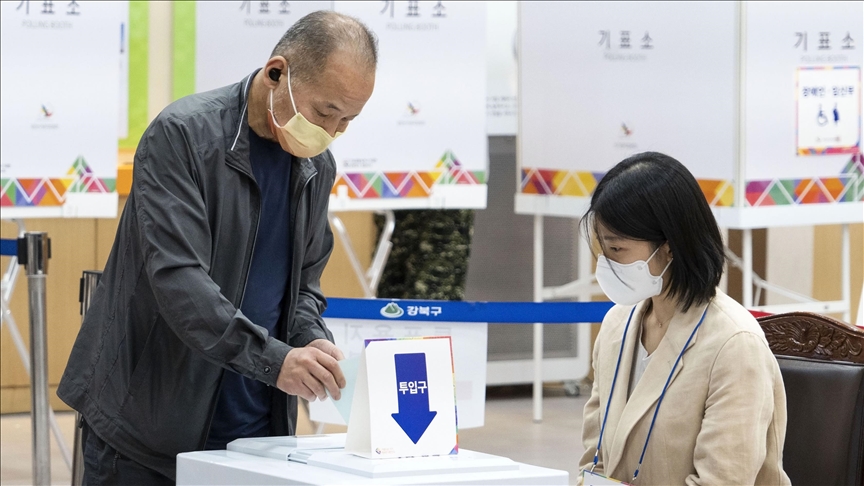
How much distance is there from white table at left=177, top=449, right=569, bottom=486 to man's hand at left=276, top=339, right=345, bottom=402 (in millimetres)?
107

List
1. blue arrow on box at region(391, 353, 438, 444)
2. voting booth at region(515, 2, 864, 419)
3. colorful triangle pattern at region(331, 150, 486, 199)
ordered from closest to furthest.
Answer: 1. blue arrow on box at region(391, 353, 438, 444)
2. voting booth at region(515, 2, 864, 419)
3. colorful triangle pattern at region(331, 150, 486, 199)

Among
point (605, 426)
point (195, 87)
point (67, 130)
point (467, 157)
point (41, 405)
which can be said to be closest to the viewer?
point (605, 426)

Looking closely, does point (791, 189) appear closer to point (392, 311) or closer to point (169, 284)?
point (392, 311)

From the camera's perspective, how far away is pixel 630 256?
2213 millimetres

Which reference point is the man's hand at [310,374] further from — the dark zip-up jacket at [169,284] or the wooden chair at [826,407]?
the wooden chair at [826,407]

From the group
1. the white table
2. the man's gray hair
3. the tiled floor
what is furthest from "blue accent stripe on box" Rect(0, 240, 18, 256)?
the white table

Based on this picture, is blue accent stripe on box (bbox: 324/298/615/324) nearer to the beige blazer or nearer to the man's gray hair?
the beige blazer

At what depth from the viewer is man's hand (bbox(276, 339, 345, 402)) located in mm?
1993

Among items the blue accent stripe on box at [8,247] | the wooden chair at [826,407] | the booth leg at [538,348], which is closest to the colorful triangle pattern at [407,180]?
the booth leg at [538,348]

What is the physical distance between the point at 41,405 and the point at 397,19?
7.25 ft

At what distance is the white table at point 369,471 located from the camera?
6.00ft

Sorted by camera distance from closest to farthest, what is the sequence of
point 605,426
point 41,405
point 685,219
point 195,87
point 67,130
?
point 685,219
point 605,426
point 41,405
point 67,130
point 195,87

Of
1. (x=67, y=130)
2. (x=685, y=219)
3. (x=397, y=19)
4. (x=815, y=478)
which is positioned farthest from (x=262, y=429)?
(x=397, y=19)

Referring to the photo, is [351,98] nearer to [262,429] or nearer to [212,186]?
[212,186]
